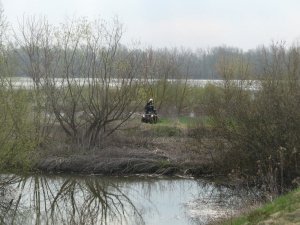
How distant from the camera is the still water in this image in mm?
15445

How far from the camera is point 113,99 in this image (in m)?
25.9

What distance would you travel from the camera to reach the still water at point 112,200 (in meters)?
15.4

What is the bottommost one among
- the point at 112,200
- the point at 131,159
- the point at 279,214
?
the point at 112,200

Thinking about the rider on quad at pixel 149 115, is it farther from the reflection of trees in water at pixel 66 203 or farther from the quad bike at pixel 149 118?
the reflection of trees in water at pixel 66 203

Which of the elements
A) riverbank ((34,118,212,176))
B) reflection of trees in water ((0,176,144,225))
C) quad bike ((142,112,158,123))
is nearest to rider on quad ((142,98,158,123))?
quad bike ((142,112,158,123))

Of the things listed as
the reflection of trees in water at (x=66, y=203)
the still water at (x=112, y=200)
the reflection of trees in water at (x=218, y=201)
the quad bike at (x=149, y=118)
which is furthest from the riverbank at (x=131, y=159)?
the quad bike at (x=149, y=118)

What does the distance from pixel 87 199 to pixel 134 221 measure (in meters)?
3.59

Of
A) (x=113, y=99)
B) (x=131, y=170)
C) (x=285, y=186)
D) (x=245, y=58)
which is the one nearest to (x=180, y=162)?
(x=131, y=170)

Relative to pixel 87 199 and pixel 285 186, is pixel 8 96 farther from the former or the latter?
pixel 285 186

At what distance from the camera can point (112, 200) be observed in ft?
60.4

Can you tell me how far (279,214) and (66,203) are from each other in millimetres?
9593

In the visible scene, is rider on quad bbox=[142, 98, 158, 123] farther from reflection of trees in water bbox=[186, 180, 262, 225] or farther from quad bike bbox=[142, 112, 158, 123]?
reflection of trees in water bbox=[186, 180, 262, 225]

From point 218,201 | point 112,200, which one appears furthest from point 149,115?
point 218,201

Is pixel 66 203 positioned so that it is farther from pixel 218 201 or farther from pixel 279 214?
pixel 279 214
